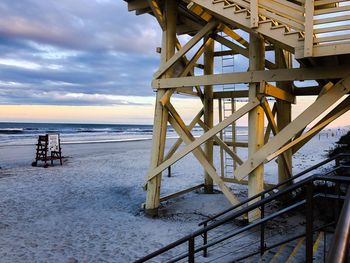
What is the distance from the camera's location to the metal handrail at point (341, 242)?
1.09 meters

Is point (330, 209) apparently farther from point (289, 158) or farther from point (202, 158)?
point (202, 158)

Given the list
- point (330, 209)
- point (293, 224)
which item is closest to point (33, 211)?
point (293, 224)

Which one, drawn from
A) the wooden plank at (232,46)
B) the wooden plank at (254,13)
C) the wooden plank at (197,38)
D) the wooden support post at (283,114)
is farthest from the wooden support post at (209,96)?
the wooden plank at (254,13)

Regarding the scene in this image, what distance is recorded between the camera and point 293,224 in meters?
6.85

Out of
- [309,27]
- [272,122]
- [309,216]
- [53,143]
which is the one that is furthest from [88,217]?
[53,143]

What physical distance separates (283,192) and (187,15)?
297 inches

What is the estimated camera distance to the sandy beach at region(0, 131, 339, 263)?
615cm

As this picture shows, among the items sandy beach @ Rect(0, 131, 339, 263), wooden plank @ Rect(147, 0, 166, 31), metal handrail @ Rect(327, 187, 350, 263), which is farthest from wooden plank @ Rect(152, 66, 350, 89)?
metal handrail @ Rect(327, 187, 350, 263)

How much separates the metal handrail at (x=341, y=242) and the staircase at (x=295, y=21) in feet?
A: 13.4

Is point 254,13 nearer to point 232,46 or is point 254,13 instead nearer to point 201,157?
point 232,46

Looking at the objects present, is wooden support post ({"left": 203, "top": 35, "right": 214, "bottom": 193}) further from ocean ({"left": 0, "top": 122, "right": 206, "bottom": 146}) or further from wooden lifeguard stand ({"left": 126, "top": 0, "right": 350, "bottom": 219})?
ocean ({"left": 0, "top": 122, "right": 206, "bottom": 146})

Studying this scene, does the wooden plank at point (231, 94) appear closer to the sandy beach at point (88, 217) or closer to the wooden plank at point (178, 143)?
the wooden plank at point (178, 143)

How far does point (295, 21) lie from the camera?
516cm

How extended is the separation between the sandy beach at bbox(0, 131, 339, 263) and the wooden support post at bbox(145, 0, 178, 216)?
1.74 ft
